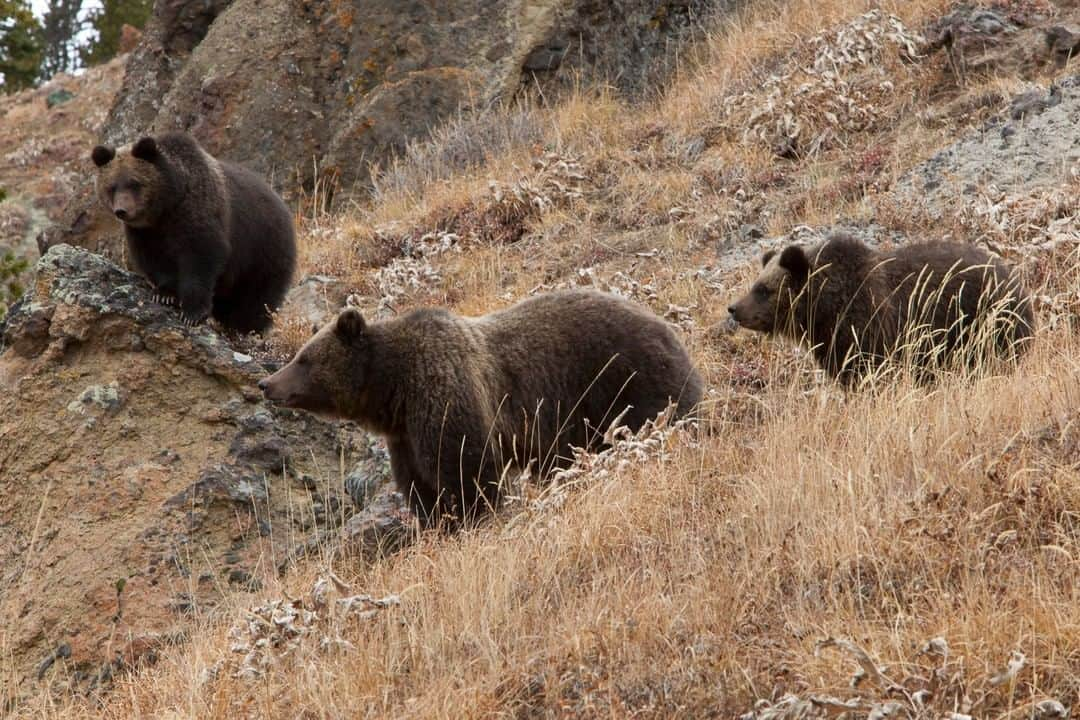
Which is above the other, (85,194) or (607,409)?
(85,194)

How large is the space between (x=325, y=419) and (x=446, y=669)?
3243mm

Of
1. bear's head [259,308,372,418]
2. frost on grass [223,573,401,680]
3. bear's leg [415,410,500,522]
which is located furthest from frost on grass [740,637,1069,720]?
bear's head [259,308,372,418]

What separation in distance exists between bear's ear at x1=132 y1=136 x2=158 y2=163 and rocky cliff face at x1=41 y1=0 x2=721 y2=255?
253 inches

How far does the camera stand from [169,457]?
28.1ft

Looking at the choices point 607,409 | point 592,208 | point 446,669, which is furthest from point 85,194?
point 446,669

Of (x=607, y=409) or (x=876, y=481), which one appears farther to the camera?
(x=607, y=409)

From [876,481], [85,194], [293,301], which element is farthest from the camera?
[85,194]

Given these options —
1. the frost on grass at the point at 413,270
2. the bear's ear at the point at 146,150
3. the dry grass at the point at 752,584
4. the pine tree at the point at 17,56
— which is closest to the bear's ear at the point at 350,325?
the dry grass at the point at 752,584

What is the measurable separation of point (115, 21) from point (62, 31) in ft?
30.9

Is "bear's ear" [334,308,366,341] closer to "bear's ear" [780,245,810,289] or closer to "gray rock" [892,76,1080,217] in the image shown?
"bear's ear" [780,245,810,289]

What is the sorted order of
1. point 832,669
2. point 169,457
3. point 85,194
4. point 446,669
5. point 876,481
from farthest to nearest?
point 85,194 < point 169,457 < point 876,481 < point 446,669 < point 832,669

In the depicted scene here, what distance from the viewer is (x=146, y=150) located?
9.67 meters

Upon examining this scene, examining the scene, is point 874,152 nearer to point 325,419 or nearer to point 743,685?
point 325,419

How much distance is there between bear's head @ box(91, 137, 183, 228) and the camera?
31.3ft
